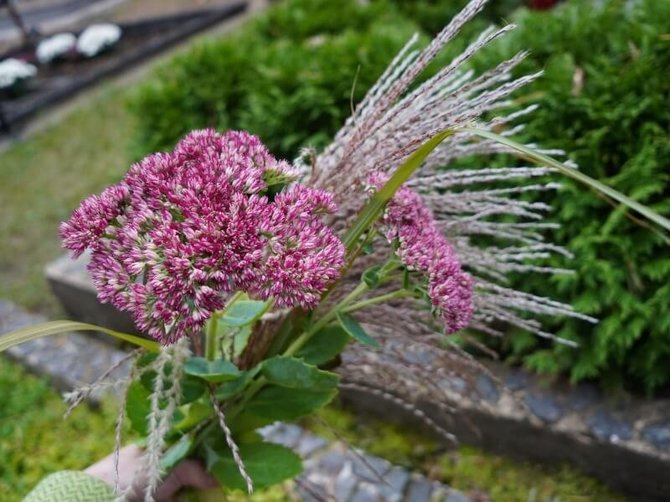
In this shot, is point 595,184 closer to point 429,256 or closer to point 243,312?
point 429,256

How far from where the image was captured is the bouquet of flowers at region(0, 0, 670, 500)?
765 millimetres

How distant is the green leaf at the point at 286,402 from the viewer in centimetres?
108

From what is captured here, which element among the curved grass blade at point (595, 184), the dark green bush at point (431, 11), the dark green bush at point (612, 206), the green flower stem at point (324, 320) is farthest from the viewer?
the dark green bush at point (431, 11)

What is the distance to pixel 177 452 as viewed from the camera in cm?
108

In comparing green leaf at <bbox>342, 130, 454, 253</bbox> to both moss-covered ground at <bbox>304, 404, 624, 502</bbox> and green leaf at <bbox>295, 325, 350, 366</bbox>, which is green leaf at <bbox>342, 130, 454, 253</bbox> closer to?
green leaf at <bbox>295, 325, 350, 366</bbox>

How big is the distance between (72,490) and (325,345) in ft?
1.56

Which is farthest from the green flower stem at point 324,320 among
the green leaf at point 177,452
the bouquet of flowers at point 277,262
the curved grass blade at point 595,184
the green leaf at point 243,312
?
the curved grass blade at point 595,184

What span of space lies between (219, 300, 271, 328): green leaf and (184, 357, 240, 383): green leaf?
0.08 meters

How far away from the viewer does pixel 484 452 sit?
234 centimetres

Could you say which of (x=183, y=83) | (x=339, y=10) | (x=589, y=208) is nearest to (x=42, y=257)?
(x=183, y=83)

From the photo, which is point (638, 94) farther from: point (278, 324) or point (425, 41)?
point (278, 324)

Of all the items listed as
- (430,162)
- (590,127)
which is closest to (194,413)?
(430,162)

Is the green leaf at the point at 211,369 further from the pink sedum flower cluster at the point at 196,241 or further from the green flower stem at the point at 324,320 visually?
the pink sedum flower cluster at the point at 196,241

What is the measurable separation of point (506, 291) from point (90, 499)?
769 mm
